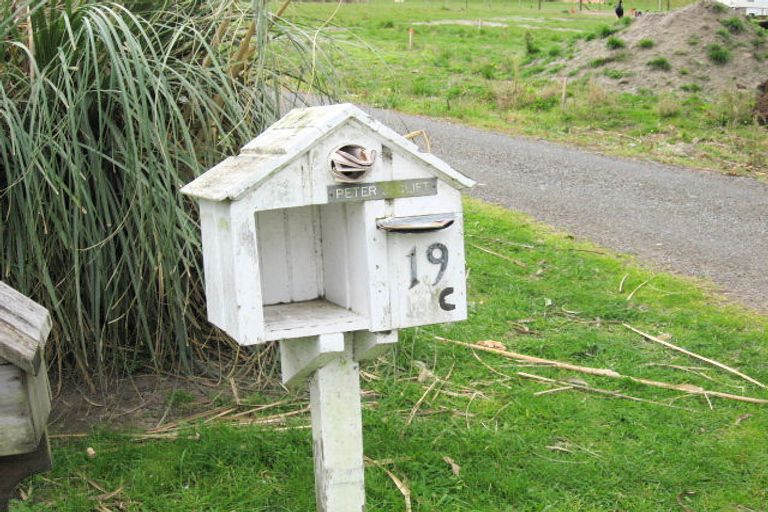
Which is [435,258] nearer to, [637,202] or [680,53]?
[637,202]

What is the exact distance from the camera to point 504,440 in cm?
386

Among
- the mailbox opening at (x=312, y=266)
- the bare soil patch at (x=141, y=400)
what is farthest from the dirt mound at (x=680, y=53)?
the mailbox opening at (x=312, y=266)

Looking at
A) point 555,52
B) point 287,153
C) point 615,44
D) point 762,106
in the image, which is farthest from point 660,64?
point 287,153

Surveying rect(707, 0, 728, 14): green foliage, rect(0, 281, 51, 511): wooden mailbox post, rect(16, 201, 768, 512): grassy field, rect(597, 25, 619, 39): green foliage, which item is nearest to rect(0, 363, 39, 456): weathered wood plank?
rect(0, 281, 51, 511): wooden mailbox post

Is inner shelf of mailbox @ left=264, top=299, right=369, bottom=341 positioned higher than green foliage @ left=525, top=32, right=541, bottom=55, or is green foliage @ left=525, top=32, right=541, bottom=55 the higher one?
green foliage @ left=525, top=32, right=541, bottom=55

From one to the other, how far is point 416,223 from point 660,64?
44.1 feet

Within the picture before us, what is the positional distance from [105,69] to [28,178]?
2.22 ft

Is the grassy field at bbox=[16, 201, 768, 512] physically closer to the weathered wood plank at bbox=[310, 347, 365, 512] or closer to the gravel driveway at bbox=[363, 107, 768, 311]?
the weathered wood plank at bbox=[310, 347, 365, 512]

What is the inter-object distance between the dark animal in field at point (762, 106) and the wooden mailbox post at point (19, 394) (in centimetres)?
1191

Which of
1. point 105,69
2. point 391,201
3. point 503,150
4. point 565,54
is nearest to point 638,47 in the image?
point 565,54

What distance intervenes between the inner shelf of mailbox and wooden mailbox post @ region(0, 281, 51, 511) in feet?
2.34

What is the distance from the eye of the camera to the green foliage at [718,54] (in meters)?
15.0

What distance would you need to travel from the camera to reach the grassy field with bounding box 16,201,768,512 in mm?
3463

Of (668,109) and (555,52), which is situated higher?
(555,52)
